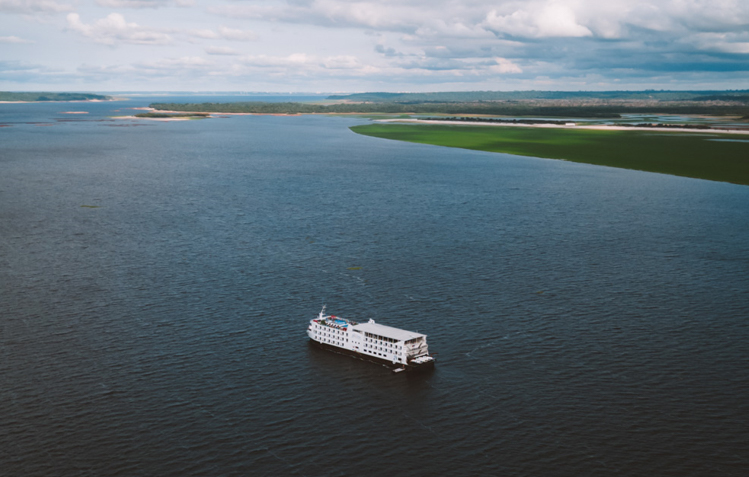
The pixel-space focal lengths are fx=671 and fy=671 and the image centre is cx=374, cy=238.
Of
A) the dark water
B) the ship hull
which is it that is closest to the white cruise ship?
the ship hull

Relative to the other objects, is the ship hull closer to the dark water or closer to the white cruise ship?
the white cruise ship

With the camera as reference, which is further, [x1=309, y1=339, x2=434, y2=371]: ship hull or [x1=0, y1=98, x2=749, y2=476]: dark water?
[x1=309, y1=339, x2=434, y2=371]: ship hull

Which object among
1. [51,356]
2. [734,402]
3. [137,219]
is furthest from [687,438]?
[137,219]

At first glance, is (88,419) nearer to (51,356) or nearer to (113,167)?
(51,356)

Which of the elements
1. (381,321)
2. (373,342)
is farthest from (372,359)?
(381,321)

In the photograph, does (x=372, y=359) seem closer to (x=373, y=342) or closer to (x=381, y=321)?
(x=373, y=342)

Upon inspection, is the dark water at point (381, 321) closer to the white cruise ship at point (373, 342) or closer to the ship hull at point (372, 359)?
the ship hull at point (372, 359)

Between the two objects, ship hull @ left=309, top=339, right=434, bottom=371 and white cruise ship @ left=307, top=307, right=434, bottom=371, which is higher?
white cruise ship @ left=307, top=307, right=434, bottom=371
